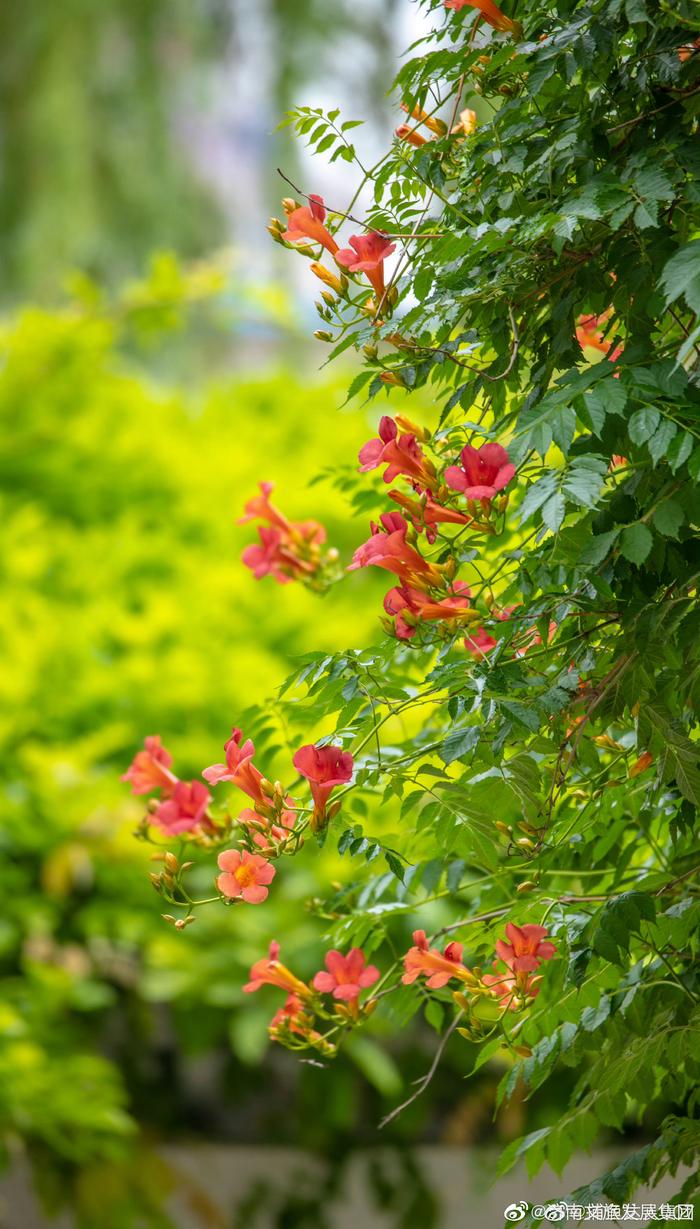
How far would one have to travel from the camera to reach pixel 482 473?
92cm

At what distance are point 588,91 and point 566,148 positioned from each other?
0.30 feet

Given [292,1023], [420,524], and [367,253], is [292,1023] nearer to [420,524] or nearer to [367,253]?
[420,524]

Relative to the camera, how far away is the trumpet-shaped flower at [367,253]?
3.18 ft

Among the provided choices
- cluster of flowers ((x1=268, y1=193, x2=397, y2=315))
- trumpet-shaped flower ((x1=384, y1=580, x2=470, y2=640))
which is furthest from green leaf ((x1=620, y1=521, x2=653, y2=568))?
cluster of flowers ((x1=268, y1=193, x2=397, y2=315))

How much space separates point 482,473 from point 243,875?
33cm

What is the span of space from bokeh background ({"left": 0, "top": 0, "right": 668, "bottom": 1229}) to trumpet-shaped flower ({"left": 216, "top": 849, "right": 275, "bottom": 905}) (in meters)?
1.00

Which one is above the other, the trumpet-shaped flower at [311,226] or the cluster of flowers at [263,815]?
the trumpet-shaped flower at [311,226]

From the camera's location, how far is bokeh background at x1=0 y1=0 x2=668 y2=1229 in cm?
237

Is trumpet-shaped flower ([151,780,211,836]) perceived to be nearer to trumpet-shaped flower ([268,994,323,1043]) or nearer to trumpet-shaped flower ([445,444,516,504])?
trumpet-shaped flower ([268,994,323,1043])

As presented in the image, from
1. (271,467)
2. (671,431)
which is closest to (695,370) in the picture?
(671,431)

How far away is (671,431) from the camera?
2.73ft

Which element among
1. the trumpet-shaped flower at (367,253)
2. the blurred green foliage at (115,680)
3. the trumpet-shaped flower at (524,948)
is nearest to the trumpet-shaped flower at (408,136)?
the trumpet-shaped flower at (367,253)

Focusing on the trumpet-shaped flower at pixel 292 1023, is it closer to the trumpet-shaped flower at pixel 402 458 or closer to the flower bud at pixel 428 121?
the trumpet-shaped flower at pixel 402 458

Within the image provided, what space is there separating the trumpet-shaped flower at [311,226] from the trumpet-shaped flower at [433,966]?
20.5 inches
